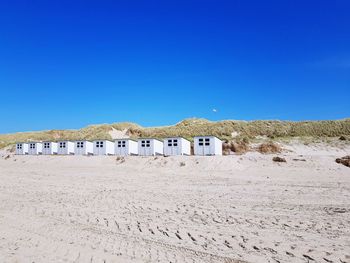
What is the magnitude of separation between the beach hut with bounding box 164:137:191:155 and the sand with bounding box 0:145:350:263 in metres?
12.6

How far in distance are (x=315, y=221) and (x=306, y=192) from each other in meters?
5.42

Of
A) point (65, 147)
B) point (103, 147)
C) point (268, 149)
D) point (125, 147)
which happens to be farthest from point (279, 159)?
point (65, 147)

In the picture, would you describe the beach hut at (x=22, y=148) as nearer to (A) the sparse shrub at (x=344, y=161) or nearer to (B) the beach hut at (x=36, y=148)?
(B) the beach hut at (x=36, y=148)

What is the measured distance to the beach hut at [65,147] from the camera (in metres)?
39.6

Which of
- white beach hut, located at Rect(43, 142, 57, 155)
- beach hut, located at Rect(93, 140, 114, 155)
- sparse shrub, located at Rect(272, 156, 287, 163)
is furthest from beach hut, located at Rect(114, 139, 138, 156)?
sparse shrub, located at Rect(272, 156, 287, 163)

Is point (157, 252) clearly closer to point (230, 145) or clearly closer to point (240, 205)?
point (240, 205)

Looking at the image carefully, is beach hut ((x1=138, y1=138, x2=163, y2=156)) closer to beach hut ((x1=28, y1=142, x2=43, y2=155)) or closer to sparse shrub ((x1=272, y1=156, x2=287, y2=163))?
sparse shrub ((x1=272, y1=156, x2=287, y2=163))

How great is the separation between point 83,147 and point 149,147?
32.2 ft

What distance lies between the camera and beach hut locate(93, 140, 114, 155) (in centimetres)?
3600

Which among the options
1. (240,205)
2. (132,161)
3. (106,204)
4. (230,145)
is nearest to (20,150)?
(132,161)

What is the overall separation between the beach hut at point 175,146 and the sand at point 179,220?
1265 centimetres

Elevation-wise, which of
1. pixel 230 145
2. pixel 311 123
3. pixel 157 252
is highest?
pixel 311 123

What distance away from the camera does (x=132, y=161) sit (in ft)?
91.8

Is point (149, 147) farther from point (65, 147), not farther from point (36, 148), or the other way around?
point (36, 148)
